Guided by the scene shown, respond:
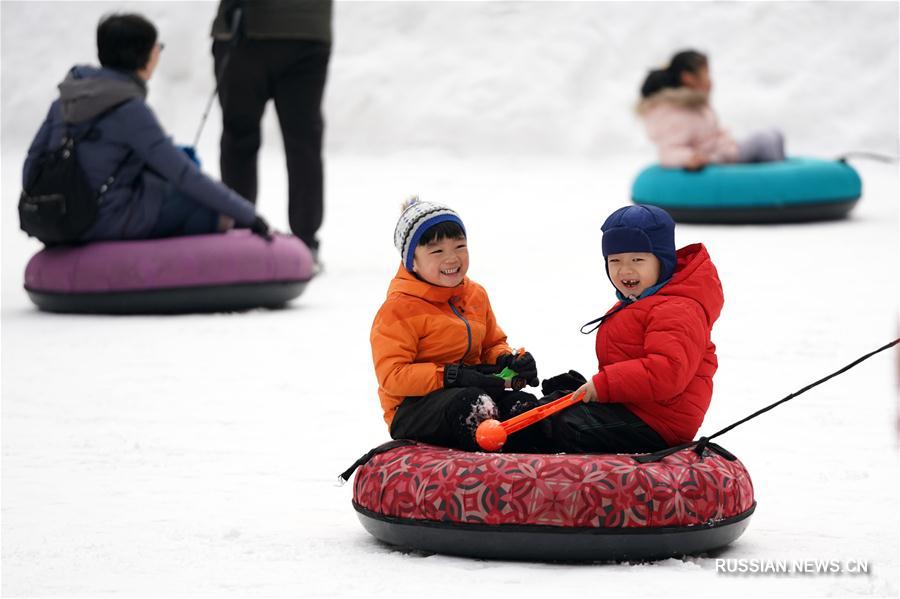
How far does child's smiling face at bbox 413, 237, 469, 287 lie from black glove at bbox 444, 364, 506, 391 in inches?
8.2

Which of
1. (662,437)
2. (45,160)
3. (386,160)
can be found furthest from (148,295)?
(386,160)

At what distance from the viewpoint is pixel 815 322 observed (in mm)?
6008

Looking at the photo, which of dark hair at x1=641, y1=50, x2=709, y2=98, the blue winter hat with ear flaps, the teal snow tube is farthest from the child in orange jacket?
dark hair at x1=641, y1=50, x2=709, y2=98

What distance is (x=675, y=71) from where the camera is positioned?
969 cm

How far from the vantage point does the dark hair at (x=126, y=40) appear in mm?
6316

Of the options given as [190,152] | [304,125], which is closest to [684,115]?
[304,125]

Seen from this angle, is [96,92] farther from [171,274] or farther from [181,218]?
[171,274]

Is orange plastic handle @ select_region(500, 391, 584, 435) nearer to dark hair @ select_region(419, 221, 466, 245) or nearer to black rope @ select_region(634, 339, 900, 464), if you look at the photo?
black rope @ select_region(634, 339, 900, 464)

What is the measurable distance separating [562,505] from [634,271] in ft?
1.92

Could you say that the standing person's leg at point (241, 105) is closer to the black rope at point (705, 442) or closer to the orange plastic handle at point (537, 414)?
the orange plastic handle at point (537, 414)

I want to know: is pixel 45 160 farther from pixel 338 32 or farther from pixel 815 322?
pixel 338 32

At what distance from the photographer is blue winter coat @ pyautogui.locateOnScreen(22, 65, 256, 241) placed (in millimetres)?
6363

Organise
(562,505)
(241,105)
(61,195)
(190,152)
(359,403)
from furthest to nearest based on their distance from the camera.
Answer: (241,105) → (190,152) → (61,195) → (359,403) → (562,505)

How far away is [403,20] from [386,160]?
8.58ft
